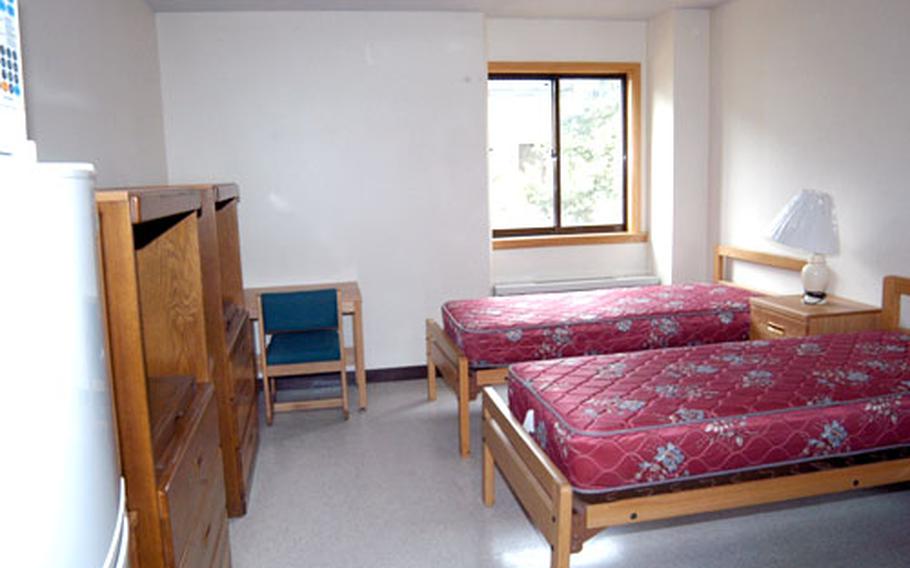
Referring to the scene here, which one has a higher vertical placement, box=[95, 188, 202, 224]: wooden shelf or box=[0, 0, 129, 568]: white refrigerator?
box=[95, 188, 202, 224]: wooden shelf

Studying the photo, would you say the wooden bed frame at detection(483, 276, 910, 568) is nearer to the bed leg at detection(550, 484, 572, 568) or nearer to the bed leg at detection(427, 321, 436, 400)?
the bed leg at detection(550, 484, 572, 568)

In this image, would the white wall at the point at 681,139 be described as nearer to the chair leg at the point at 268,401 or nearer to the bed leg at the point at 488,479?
the bed leg at the point at 488,479

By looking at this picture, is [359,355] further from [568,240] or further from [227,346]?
[568,240]

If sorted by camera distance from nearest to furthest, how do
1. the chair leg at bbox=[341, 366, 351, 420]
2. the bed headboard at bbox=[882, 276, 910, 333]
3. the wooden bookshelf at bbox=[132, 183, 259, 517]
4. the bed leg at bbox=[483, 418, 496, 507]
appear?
the wooden bookshelf at bbox=[132, 183, 259, 517], the bed leg at bbox=[483, 418, 496, 507], the bed headboard at bbox=[882, 276, 910, 333], the chair leg at bbox=[341, 366, 351, 420]

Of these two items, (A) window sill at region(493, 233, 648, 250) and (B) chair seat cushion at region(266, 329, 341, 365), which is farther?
(A) window sill at region(493, 233, 648, 250)

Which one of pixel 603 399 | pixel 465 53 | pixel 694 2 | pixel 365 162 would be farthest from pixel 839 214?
pixel 365 162

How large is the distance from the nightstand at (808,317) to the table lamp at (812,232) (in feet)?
0.38

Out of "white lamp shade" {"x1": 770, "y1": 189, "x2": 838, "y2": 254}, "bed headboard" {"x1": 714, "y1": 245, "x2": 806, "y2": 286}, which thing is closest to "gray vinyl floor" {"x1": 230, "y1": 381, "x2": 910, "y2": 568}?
"white lamp shade" {"x1": 770, "y1": 189, "x2": 838, "y2": 254}

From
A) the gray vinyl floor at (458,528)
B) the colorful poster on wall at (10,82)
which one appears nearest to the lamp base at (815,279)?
the gray vinyl floor at (458,528)

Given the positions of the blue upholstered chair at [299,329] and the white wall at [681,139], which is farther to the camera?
the white wall at [681,139]

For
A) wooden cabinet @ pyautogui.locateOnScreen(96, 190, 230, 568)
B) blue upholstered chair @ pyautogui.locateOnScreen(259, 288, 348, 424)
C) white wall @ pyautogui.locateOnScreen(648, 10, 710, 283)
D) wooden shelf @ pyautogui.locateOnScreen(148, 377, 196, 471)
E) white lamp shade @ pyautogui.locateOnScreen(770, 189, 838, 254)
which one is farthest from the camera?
white wall @ pyautogui.locateOnScreen(648, 10, 710, 283)

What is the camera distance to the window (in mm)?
5309

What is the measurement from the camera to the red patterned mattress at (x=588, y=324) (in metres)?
3.57

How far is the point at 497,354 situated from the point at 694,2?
295cm
